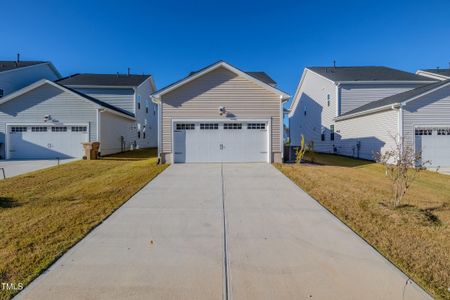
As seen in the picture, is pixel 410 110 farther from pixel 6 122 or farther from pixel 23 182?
pixel 6 122

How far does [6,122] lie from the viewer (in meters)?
15.6

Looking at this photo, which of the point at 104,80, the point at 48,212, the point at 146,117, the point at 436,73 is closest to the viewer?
the point at 48,212

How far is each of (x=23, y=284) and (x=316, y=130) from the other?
2356cm

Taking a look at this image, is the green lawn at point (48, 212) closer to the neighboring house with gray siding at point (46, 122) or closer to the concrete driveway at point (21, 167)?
the concrete driveway at point (21, 167)

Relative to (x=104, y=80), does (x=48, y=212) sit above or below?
below

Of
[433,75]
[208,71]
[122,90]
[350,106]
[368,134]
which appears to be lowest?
[368,134]

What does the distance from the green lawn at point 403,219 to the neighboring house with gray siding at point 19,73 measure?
82.2 feet

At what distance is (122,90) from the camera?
2280 centimetres

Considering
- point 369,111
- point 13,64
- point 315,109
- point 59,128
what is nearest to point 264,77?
point 315,109

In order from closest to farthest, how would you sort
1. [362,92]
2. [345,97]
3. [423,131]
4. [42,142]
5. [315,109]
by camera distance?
[423,131], [42,142], [345,97], [362,92], [315,109]

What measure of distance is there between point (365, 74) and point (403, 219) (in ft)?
66.5

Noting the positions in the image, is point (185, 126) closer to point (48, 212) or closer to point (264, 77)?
point (48, 212)

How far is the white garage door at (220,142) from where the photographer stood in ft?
41.0

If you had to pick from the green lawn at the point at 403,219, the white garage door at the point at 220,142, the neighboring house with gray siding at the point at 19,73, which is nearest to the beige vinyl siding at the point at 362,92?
the white garage door at the point at 220,142
